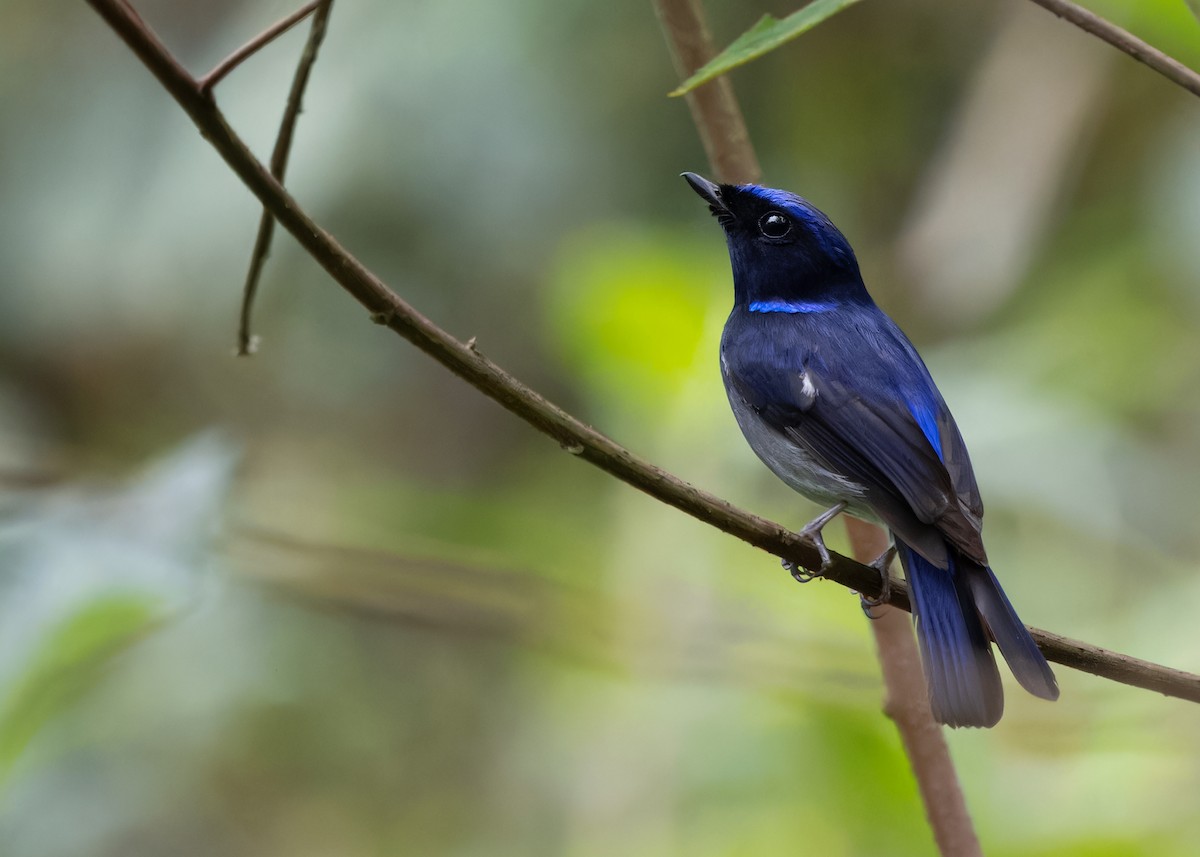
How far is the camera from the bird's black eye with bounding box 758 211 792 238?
336 centimetres

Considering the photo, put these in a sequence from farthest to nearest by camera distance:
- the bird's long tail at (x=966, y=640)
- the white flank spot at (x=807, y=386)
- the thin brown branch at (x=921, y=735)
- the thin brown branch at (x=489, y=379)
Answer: the white flank spot at (x=807, y=386), the bird's long tail at (x=966, y=640), the thin brown branch at (x=921, y=735), the thin brown branch at (x=489, y=379)

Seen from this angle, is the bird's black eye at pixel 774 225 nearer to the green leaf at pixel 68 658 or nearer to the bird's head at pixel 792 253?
the bird's head at pixel 792 253

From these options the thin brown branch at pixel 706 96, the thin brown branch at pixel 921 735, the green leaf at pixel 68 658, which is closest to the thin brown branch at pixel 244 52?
the green leaf at pixel 68 658

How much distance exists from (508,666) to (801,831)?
180 centimetres

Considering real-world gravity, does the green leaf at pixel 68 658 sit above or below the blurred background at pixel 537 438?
below

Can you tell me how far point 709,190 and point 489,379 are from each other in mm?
1665

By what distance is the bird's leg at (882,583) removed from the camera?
245cm

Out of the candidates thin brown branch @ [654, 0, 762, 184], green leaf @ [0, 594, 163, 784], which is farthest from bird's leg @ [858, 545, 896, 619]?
green leaf @ [0, 594, 163, 784]

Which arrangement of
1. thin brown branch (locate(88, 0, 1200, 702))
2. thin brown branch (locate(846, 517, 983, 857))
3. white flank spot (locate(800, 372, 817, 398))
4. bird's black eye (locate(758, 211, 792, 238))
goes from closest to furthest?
thin brown branch (locate(88, 0, 1200, 702)), thin brown branch (locate(846, 517, 983, 857)), white flank spot (locate(800, 372, 817, 398)), bird's black eye (locate(758, 211, 792, 238))

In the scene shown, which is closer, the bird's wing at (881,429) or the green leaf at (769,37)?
the green leaf at (769,37)

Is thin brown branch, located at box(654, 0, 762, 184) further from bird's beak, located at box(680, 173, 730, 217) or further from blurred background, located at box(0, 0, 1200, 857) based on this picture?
blurred background, located at box(0, 0, 1200, 857)

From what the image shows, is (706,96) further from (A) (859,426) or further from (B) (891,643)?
(B) (891,643)

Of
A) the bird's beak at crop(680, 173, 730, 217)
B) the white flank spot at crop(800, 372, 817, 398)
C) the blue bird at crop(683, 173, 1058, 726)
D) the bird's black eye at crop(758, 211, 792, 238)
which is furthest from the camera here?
the bird's black eye at crop(758, 211, 792, 238)

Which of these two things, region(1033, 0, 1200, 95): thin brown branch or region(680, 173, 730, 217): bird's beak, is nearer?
region(1033, 0, 1200, 95): thin brown branch
